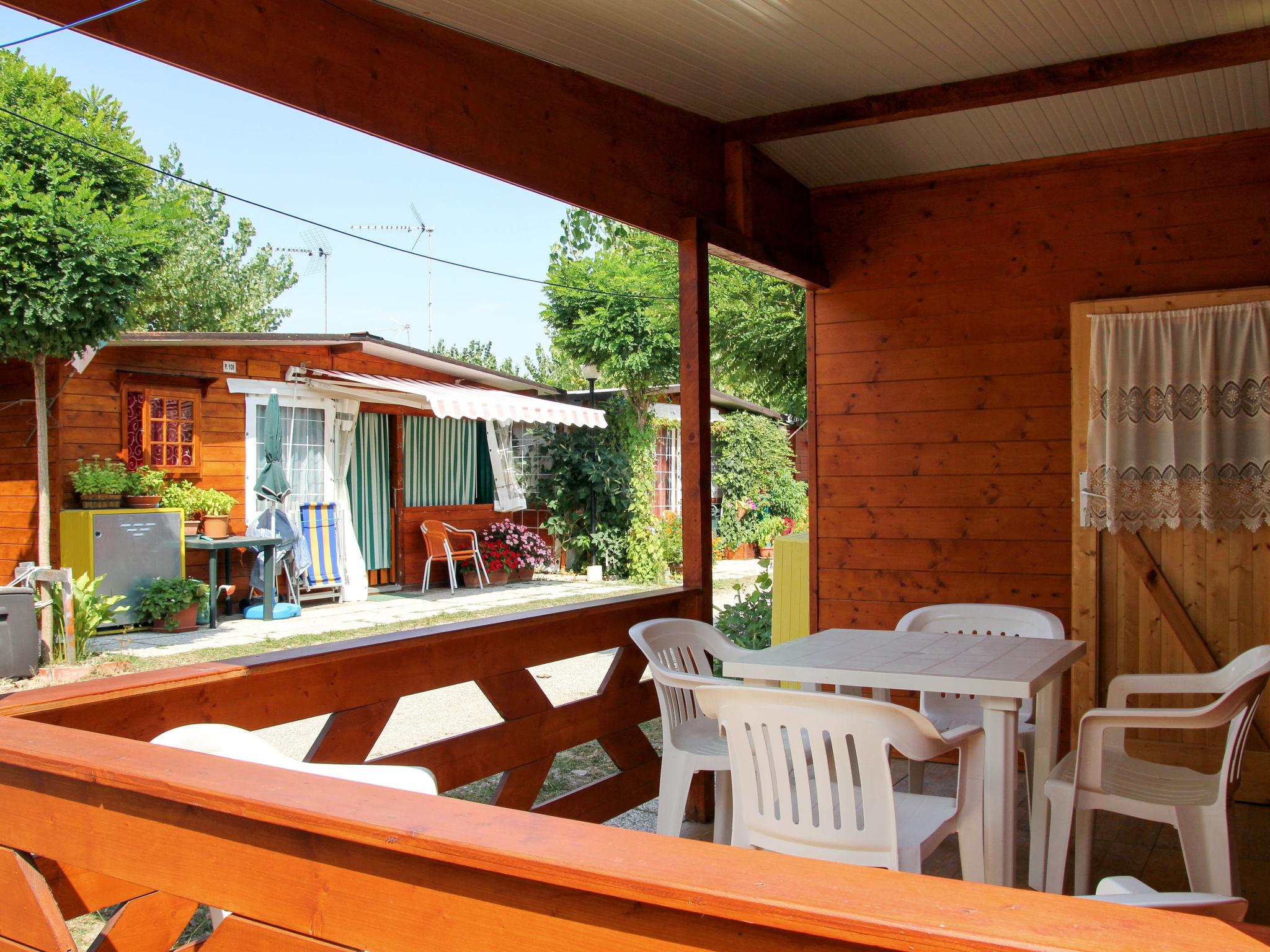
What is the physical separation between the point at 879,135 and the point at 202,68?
2.96 m

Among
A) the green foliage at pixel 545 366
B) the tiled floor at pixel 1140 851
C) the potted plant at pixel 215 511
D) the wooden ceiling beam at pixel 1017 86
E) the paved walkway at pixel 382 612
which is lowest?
the tiled floor at pixel 1140 851

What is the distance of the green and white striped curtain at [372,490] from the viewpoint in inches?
429

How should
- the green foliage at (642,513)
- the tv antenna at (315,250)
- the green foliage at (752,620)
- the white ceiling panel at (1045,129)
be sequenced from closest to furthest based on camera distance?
the white ceiling panel at (1045,129), the green foliage at (752,620), the green foliage at (642,513), the tv antenna at (315,250)

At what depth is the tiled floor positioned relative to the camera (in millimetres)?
3373

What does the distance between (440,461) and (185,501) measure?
3372 mm

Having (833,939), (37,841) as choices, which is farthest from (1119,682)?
(37,841)

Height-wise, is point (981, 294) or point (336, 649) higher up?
point (981, 294)

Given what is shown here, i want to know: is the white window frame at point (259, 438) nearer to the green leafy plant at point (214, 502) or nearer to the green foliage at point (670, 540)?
the green leafy plant at point (214, 502)

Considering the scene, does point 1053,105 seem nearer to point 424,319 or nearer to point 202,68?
point 202,68

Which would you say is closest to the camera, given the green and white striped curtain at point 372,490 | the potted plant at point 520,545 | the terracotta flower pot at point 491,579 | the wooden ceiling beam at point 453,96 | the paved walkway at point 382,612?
the wooden ceiling beam at point 453,96

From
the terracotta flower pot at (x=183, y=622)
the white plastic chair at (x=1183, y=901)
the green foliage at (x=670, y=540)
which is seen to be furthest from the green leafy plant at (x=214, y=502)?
the white plastic chair at (x=1183, y=901)

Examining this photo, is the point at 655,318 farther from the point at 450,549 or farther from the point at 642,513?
the point at 450,549

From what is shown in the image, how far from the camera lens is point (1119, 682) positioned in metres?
3.12

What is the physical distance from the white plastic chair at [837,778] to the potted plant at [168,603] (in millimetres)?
6901
